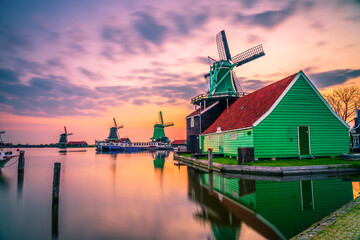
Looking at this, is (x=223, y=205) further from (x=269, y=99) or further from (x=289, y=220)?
(x=269, y=99)

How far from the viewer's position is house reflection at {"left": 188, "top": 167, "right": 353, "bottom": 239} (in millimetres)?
6801

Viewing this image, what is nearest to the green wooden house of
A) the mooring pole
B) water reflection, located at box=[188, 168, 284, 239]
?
water reflection, located at box=[188, 168, 284, 239]

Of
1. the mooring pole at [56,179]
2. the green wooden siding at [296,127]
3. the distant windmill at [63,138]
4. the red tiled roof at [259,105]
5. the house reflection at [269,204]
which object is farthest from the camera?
the distant windmill at [63,138]

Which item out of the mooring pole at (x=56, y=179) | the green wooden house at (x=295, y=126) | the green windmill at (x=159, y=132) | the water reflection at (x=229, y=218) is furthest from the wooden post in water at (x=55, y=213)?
the green windmill at (x=159, y=132)

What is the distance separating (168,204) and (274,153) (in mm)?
12108

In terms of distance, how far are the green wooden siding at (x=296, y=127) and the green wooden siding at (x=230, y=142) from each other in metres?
0.98

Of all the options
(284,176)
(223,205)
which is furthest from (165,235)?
(284,176)

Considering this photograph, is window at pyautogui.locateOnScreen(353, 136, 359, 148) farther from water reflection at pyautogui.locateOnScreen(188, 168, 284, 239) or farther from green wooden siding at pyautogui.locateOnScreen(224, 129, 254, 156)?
water reflection at pyautogui.locateOnScreen(188, 168, 284, 239)

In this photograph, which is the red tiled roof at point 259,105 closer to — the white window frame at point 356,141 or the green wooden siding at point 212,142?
the green wooden siding at point 212,142

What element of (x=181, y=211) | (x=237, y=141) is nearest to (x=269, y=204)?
(x=181, y=211)

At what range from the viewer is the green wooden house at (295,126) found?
19.5 metres

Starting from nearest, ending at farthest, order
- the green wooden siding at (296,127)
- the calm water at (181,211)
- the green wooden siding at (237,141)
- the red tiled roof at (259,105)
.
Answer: the calm water at (181,211) → the green wooden siding at (296,127) → the green wooden siding at (237,141) → the red tiled roof at (259,105)

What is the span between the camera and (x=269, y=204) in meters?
9.09

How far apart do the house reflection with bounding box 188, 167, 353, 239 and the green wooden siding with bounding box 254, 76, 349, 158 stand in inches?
246
